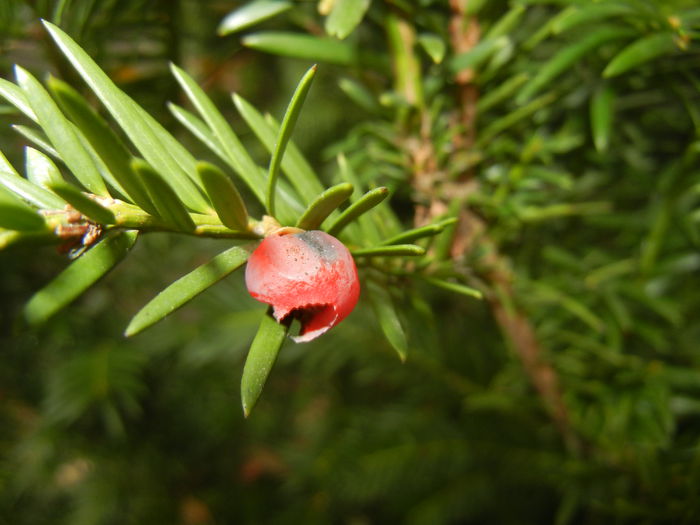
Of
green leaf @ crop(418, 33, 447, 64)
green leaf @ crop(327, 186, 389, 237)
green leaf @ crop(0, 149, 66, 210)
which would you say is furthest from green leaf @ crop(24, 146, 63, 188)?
green leaf @ crop(418, 33, 447, 64)

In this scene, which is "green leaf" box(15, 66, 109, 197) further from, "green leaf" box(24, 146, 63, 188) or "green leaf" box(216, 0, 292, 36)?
"green leaf" box(216, 0, 292, 36)

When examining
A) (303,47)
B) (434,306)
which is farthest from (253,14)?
(434,306)

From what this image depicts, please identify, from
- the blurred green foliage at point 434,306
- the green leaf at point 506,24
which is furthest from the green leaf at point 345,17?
the green leaf at point 506,24

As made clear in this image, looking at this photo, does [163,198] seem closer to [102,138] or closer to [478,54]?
[102,138]

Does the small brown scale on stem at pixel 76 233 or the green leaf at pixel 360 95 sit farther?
the green leaf at pixel 360 95

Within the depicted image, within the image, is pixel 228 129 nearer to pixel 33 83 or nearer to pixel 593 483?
pixel 33 83

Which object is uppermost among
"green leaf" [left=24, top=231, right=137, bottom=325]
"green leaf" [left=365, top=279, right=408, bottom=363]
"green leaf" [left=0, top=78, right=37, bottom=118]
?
"green leaf" [left=0, top=78, right=37, bottom=118]

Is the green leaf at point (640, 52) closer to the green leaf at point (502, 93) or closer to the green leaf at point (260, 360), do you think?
the green leaf at point (502, 93)
